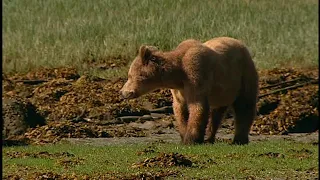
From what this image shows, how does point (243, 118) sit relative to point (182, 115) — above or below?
below

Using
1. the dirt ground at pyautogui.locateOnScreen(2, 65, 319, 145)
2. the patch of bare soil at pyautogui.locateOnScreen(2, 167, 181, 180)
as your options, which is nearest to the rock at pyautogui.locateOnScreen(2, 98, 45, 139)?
the dirt ground at pyautogui.locateOnScreen(2, 65, 319, 145)

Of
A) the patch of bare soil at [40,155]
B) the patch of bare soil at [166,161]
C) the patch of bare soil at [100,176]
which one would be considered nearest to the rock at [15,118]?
the patch of bare soil at [40,155]

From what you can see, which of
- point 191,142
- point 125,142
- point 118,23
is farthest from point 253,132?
point 118,23

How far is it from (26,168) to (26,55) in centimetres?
1448

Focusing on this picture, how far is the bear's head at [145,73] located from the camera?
14.9 meters

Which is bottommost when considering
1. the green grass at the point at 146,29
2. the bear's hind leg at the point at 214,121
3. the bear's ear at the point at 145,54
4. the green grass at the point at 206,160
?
the green grass at the point at 146,29

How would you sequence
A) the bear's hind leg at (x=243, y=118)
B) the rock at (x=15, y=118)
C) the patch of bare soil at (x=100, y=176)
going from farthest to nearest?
the rock at (x=15, y=118)
the bear's hind leg at (x=243, y=118)
the patch of bare soil at (x=100, y=176)

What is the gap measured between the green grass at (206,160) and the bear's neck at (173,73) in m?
1.15

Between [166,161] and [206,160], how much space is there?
873 mm

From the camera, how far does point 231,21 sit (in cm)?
2611

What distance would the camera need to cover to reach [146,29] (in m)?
26.5

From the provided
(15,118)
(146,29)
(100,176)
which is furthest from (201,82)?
(146,29)

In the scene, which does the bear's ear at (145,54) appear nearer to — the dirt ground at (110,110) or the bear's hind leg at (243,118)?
the bear's hind leg at (243,118)

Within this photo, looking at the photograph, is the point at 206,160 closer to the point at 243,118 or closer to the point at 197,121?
the point at 197,121
